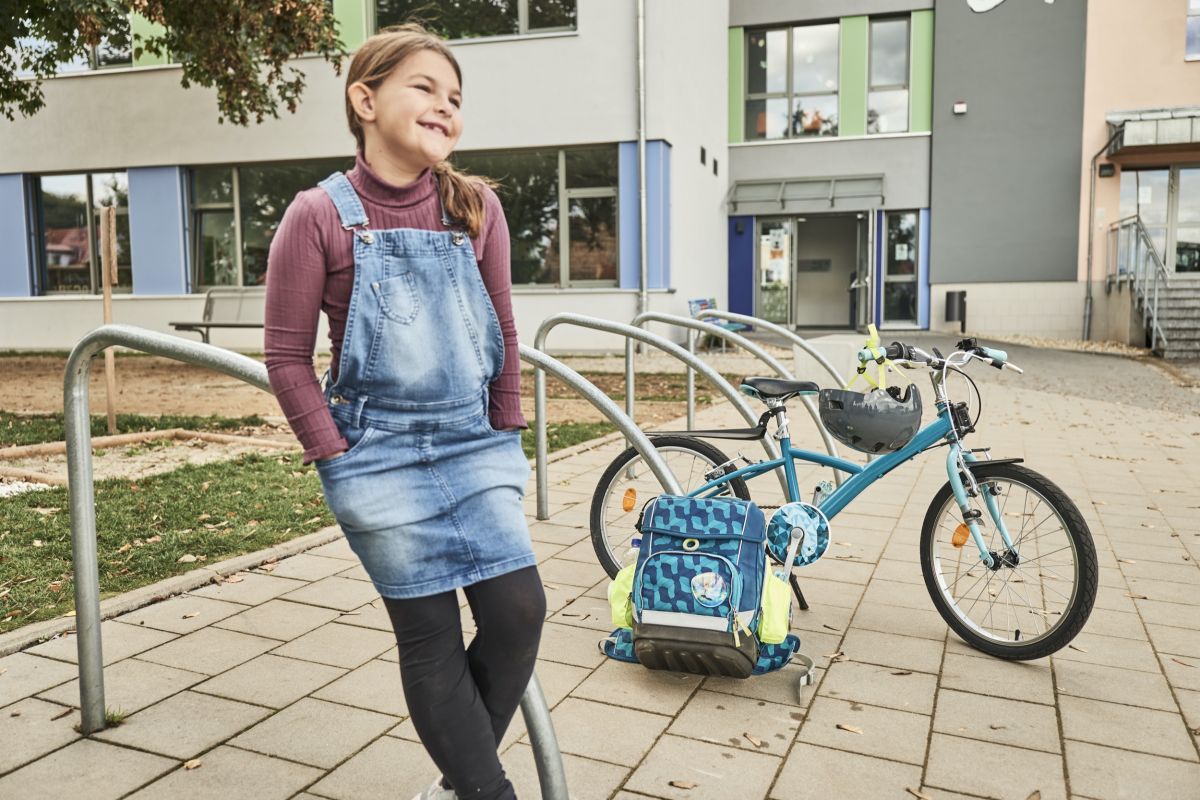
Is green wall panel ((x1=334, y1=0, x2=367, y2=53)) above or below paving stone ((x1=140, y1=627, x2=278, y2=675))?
above

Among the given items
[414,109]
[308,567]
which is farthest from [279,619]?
[414,109]

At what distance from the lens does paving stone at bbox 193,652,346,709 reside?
283cm

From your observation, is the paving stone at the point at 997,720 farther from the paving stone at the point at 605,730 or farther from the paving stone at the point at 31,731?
the paving stone at the point at 31,731

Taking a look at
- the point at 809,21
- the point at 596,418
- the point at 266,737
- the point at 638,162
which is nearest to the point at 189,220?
the point at 638,162

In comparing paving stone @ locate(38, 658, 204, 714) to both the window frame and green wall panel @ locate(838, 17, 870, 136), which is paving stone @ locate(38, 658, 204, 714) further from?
the window frame

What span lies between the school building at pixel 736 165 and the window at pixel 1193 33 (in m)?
0.07

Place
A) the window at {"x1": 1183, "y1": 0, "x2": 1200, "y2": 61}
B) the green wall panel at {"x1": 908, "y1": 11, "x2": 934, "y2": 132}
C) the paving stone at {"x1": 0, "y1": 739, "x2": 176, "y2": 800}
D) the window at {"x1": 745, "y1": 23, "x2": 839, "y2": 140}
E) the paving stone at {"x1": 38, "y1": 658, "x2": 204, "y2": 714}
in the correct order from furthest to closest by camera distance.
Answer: the window at {"x1": 745, "y1": 23, "x2": 839, "y2": 140}, the green wall panel at {"x1": 908, "y1": 11, "x2": 934, "y2": 132}, the window at {"x1": 1183, "y1": 0, "x2": 1200, "y2": 61}, the paving stone at {"x1": 38, "y1": 658, "x2": 204, "y2": 714}, the paving stone at {"x1": 0, "y1": 739, "x2": 176, "y2": 800}

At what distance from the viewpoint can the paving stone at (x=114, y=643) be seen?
3.08m

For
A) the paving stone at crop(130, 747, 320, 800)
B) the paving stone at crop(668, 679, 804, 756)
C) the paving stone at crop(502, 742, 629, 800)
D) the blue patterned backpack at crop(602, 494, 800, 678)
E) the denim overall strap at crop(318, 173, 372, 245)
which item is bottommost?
the paving stone at crop(668, 679, 804, 756)

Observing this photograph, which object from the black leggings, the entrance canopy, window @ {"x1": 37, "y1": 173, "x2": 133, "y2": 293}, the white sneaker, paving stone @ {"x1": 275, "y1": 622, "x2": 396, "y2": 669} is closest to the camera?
the black leggings

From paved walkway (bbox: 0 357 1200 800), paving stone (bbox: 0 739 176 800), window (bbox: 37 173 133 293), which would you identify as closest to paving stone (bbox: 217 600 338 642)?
paved walkway (bbox: 0 357 1200 800)

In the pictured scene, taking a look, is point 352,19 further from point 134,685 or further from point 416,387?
point 416,387

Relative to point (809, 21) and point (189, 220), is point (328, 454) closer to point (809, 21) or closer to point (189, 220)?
point (189, 220)

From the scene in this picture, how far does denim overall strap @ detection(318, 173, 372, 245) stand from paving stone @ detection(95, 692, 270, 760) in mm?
1485
